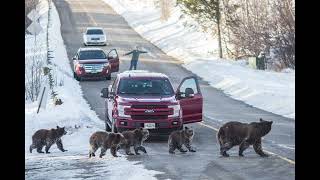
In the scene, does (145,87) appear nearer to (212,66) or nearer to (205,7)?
(212,66)

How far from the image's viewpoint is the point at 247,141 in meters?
14.1

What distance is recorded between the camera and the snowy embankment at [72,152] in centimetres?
1216

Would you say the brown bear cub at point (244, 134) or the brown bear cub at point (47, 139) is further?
the brown bear cub at point (47, 139)

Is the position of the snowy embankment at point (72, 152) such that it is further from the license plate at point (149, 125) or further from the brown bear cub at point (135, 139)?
the license plate at point (149, 125)

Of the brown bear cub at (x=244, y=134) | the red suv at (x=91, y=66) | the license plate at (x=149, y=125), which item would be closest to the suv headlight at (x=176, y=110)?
the license plate at (x=149, y=125)

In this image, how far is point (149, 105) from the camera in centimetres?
1600

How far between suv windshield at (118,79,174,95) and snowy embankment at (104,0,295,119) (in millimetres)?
6964

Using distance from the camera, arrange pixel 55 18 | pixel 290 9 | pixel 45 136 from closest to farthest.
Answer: pixel 45 136, pixel 290 9, pixel 55 18

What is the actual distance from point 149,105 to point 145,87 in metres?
1.15
